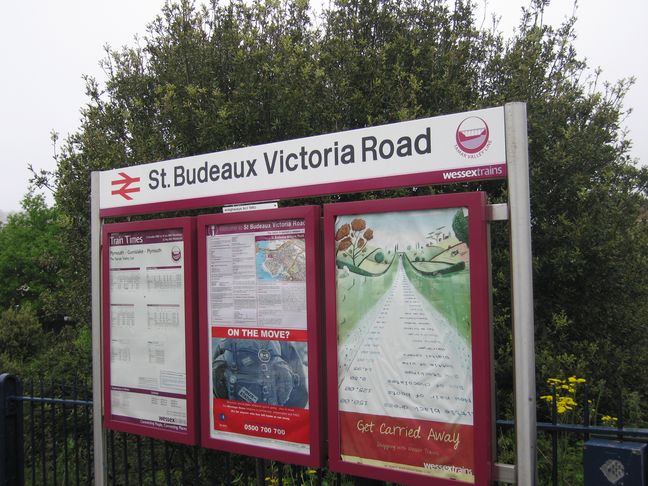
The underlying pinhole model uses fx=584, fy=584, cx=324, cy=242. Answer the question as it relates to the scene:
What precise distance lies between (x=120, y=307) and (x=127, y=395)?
0.62 m

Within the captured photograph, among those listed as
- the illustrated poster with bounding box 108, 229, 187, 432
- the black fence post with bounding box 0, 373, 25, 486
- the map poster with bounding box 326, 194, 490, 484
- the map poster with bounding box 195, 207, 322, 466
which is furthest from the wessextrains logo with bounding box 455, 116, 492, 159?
the black fence post with bounding box 0, 373, 25, 486

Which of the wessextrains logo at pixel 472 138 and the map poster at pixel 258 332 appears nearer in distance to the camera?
the wessextrains logo at pixel 472 138

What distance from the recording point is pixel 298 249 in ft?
10.8

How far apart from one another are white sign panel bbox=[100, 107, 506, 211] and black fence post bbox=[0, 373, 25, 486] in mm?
1870

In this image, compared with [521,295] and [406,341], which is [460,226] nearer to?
[521,295]

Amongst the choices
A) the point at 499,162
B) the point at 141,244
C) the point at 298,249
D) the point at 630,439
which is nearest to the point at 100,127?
the point at 141,244

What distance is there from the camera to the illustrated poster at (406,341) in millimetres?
2729

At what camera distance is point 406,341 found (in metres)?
2.88

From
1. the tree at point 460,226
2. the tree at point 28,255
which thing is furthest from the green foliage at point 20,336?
the tree at point 460,226

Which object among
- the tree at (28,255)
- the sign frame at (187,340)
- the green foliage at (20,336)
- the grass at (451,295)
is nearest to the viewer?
the grass at (451,295)

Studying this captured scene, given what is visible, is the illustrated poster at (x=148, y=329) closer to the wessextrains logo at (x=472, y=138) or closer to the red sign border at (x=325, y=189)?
the red sign border at (x=325, y=189)

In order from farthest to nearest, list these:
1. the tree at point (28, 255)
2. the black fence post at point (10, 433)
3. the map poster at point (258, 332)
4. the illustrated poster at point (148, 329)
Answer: the tree at point (28, 255) → the black fence post at point (10, 433) → the illustrated poster at point (148, 329) → the map poster at point (258, 332)

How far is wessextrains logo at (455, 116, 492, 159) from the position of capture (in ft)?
8.96

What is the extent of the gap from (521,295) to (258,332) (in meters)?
1.53
